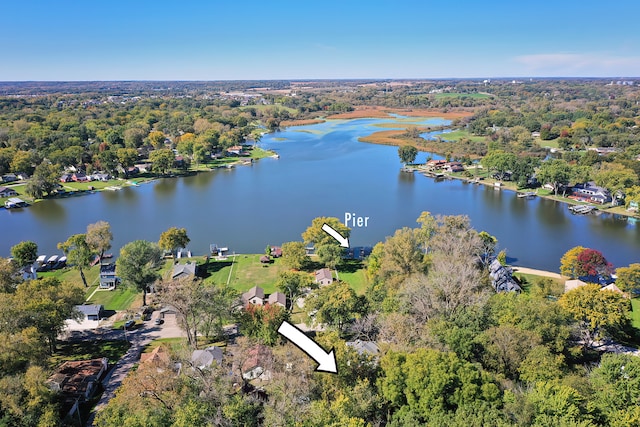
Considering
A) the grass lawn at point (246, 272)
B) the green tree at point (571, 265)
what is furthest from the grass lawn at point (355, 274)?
the green tree at point (571, 265)

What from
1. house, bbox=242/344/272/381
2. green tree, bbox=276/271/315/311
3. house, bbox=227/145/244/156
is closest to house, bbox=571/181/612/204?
green tree, bbox=276/271/315/311

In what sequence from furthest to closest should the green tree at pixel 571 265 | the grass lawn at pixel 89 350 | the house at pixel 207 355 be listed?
the green tree at pixel 571 265
the grass lawn at pixel 89 350
the house at pixel 207 355

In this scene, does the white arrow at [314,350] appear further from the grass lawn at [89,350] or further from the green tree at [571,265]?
the green tree at [571,265]

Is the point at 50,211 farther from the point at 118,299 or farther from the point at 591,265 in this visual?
the point at 591,265

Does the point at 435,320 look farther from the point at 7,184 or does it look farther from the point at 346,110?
the point at 346,110

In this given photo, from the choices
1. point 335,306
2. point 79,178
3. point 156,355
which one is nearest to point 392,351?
point 335,306

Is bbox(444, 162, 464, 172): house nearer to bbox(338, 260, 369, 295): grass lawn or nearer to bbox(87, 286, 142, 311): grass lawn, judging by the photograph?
bbox(338, 260, 369, 295): grass lawn
